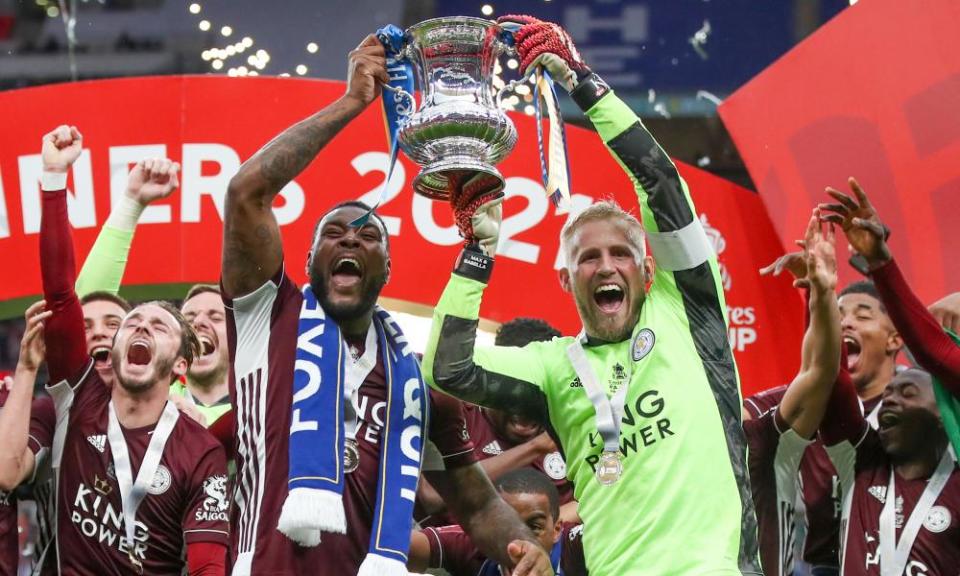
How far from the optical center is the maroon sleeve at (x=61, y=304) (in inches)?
163

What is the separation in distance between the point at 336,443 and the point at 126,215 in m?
2.22

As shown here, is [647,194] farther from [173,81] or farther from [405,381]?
[173,81]

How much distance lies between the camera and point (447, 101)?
11.2 feet

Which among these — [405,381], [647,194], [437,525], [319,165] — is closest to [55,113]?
[319,165]

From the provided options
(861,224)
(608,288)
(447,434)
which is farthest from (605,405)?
(861,224)

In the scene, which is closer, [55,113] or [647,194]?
[647,194]

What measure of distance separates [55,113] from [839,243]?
3984 mm

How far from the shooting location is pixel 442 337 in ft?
10.7

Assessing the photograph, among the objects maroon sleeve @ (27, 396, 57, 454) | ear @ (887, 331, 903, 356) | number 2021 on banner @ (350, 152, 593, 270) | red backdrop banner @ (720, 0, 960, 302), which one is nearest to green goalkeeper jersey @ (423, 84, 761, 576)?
maroon sleeve @ (27, 396, 57, 454)

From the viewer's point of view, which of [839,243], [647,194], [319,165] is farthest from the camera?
[319,165]

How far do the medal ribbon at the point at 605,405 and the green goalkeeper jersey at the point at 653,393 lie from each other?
0.07 ft

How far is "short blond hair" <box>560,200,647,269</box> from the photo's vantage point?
10.9 feet

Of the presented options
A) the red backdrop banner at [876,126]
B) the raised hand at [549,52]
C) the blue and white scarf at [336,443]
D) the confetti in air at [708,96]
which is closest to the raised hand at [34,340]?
the blue and white scarf at [336,443]

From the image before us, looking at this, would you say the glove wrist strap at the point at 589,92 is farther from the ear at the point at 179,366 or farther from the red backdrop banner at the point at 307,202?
the red backdrop banner at the point at 307,202
